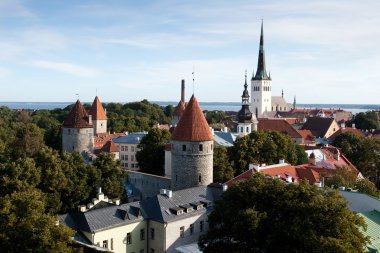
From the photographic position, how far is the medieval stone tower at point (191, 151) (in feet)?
115

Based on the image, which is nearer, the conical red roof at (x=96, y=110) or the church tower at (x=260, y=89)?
the conical red roof at (x=96, y=110)

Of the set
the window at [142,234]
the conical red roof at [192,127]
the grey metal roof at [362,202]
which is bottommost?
the window at [142,234]

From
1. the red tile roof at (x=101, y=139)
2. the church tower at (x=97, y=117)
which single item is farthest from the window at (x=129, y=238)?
the church tower at (x=97, y=117)

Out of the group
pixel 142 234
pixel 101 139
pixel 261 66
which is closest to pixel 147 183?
pixel 142 234

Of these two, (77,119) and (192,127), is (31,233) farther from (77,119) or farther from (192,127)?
(77,119)

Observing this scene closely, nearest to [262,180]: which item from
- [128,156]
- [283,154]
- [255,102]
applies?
[283,154]

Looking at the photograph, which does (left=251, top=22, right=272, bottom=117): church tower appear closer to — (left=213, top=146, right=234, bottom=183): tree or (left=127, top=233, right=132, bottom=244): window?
(left=213, top=146, right=234, bottom=183): tree

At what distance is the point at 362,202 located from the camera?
2941 cm

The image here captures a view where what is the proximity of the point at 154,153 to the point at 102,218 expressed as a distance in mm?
21191

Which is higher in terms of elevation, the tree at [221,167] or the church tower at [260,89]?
the church tower at [260,89]

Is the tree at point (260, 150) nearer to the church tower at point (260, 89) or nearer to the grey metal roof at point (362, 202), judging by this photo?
the grey metal roof at point (362, 202)

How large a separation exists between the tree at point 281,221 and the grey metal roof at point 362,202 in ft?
28.9

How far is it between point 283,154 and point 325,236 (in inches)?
1051

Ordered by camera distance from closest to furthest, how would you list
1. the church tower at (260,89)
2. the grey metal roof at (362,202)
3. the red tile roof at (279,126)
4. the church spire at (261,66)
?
the grey metal roof at (362,202), the red tile roof at (279,126), the church spire at (261,66), the church tower at (260,89)
